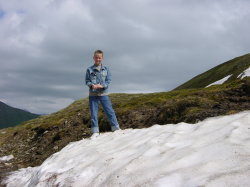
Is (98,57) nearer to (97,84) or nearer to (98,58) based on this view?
(98,58)

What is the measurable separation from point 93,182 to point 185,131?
3.93 meters

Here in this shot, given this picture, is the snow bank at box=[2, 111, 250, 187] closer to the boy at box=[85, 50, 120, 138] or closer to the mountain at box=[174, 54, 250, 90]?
the boy at box=[85, 50, 120, 138]

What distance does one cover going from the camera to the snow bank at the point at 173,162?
18.2 ft

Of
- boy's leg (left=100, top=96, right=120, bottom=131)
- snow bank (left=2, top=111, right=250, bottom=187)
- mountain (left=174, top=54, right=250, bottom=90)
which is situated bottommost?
snow bank (left=2, top=111, right=250, bottom=187)

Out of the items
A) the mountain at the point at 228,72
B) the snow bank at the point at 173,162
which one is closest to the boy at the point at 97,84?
the snow bank at the point at 173,162

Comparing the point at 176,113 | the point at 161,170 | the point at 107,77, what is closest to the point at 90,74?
the point at 107,77

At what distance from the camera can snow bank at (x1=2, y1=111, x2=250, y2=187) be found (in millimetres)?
5559

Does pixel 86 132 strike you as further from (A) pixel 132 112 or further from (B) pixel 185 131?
(B) pixel 185 131

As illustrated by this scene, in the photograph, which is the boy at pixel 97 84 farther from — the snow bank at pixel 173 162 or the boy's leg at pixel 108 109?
the snow bank at pixel 173 162

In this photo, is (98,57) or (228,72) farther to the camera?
(228,72)

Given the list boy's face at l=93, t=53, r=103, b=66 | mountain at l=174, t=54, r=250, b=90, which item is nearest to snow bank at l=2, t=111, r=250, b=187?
boy's face at l=93, t=53, r=103, b=66

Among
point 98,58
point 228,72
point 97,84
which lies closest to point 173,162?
point 97,84

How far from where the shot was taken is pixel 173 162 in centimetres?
659

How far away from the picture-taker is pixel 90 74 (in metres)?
14.1
